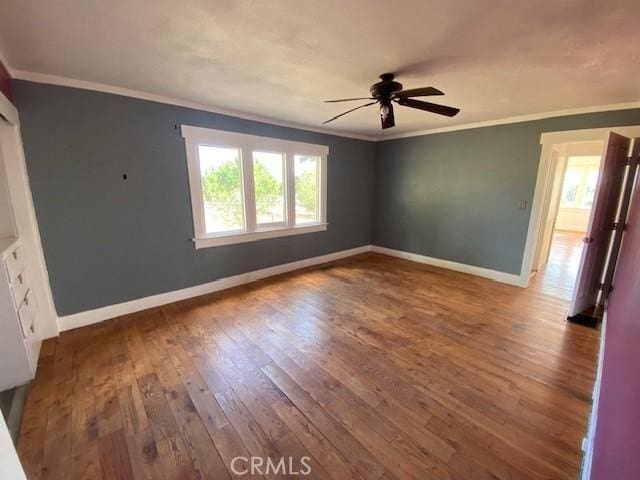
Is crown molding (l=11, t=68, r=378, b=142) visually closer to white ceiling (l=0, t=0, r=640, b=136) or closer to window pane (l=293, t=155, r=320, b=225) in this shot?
white ceiling (l=0, t=0, r=640, b=136)

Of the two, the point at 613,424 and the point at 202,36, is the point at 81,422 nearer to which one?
the point at 202,36

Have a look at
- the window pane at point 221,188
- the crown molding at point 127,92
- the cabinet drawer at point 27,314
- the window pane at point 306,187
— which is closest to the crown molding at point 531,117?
the window pane at point 306,187

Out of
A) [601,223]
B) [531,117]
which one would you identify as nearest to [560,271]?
[601,223]

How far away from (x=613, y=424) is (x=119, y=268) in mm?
3903

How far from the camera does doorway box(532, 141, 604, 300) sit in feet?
13.2

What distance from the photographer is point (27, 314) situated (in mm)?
2125

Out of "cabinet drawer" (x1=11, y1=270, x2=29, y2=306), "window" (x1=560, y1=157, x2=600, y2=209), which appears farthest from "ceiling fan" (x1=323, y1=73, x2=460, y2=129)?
"window" (x1=560, y1=157, x2=600, y2=209)

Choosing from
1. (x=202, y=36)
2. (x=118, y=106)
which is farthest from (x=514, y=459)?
(x=118, y=106)

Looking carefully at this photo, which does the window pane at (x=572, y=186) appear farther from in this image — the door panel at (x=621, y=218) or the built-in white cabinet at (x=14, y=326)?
the built-in white cabinet at (x=14, y=326)

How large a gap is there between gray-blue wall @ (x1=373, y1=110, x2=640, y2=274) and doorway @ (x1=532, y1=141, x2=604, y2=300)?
48 cm

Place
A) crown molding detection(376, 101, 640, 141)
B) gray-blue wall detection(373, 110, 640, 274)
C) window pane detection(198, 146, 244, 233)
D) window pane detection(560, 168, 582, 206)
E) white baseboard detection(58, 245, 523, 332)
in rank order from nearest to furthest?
white baseboard detection(58, 245, 523, 332) → crown molding detection(376, 101, 640, 141) → window pane detection(198, 146, 244, 233) → gray-blue wall detection(373, 110, 640, 274) → window pane detection(560, 168, 582, 206)

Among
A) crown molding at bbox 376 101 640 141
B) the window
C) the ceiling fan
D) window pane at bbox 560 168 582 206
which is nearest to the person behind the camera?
the ceiling fan

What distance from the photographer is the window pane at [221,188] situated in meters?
3.47

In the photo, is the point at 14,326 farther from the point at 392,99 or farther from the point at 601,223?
the point at 601,223
